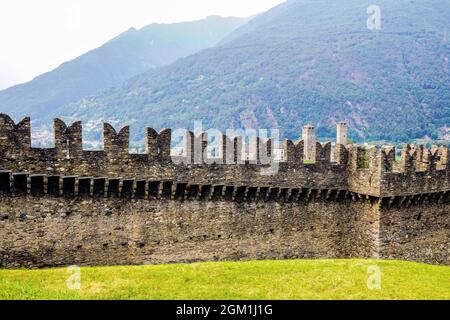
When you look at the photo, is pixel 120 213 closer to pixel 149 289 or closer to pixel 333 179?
pixel 149 289

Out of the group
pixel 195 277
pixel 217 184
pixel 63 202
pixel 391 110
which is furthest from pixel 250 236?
pixel 391 110

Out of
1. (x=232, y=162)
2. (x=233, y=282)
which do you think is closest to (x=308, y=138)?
(x=232, y=162)

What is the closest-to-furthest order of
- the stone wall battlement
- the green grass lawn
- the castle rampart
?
the green grass lawn, the stone wall battlement, the castle rampart

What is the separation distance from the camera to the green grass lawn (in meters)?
17.9

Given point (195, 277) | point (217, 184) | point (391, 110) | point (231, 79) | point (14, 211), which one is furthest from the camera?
point (231, 79)

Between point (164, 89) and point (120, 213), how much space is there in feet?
584

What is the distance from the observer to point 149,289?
18.5 m

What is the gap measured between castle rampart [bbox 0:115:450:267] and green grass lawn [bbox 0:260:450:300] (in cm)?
227

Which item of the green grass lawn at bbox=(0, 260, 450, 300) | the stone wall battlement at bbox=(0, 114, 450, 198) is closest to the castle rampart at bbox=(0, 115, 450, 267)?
the stone wall battlement at bbox=(0, 114, 450, 198)

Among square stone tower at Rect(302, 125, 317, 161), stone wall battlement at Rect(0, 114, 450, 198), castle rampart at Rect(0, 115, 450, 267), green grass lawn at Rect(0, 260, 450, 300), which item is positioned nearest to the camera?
green grass lawn at Rect(0, 260, 450, 300)

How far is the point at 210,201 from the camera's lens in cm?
2570

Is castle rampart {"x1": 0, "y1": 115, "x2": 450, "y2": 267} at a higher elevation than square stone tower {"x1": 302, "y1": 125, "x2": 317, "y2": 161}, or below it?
below

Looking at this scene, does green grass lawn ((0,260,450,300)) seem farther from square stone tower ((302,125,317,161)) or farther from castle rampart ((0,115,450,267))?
square stone tower ((302,125,317,161))

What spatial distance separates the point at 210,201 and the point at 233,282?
644 cm
